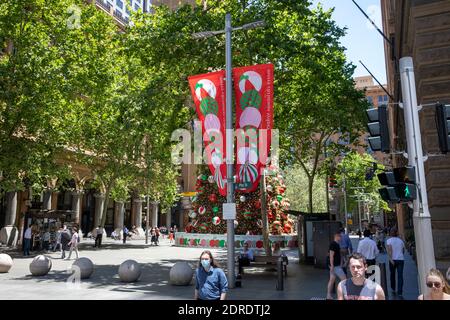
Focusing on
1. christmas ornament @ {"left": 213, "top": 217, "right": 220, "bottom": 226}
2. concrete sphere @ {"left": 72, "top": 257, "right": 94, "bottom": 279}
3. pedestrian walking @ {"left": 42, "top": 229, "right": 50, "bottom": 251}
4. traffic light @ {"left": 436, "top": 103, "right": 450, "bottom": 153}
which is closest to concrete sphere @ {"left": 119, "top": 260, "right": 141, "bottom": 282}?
concrete sphere @ {"left": 72, "top": 257, "right": 94, "bottom": 279}

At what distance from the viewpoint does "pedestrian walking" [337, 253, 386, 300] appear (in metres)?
4.92

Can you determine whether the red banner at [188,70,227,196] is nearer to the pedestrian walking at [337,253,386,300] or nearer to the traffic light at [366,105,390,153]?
the traffic light at [366,105,390,153]

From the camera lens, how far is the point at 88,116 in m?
33.2

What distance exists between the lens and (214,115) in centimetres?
1399

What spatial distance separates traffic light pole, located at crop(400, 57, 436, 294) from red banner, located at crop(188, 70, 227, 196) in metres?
7.30

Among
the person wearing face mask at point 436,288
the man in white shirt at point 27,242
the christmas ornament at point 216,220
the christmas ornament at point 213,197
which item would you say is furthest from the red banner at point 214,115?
the christmas ornament at point 213,197

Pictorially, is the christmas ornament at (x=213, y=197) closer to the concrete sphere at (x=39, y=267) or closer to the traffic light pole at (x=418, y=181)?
the concrete sphere at (x=39, y=267)

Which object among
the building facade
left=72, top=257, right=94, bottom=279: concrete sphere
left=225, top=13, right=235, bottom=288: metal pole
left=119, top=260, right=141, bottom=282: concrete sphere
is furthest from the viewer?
left=72, top=257, right=94, bottom=279: concrete sphere

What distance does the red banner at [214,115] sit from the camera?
13.9 metres

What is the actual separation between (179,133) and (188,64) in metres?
3.66

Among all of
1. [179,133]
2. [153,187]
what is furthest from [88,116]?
[179,133]

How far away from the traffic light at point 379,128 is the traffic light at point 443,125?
865 millimetres

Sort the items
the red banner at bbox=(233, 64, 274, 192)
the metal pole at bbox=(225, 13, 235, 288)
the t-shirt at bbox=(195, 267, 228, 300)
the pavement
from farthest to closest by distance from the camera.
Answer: the red banner at bbox=(233, 64, 274, 192)
the metal pole at bbox=(225, 13, 235, 288)
the pavement
the t-shirt at bbox=(195, 267, 228, 300)
